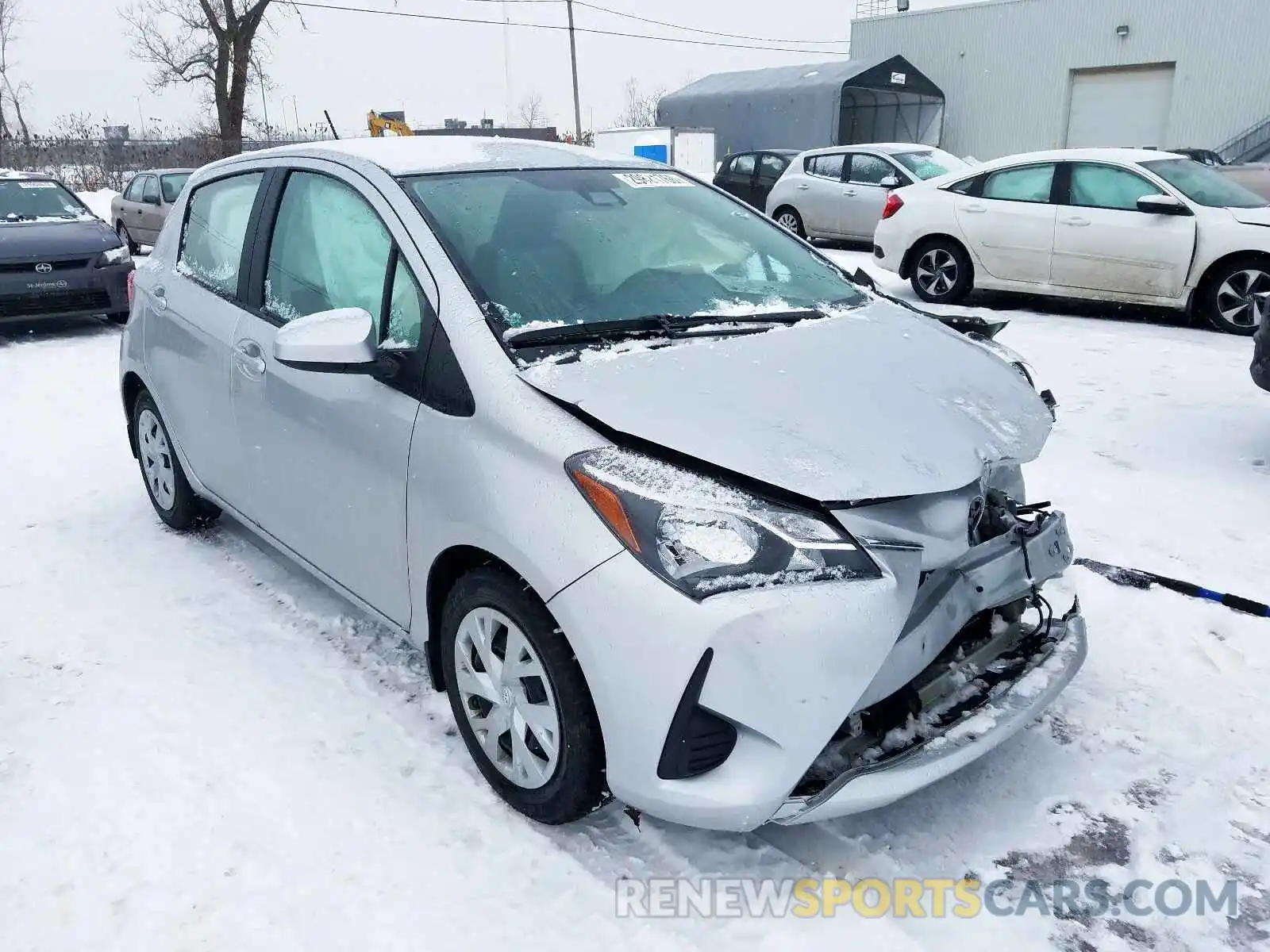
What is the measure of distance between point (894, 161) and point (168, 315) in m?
10.4

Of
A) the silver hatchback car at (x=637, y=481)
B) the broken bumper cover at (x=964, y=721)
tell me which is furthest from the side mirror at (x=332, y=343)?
the broken bumper cover at (x=964, y=721)

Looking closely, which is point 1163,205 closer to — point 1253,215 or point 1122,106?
point 1253,215

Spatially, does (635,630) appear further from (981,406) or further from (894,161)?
(894,161)

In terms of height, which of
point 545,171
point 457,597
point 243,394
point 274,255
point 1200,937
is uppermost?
point 545,171

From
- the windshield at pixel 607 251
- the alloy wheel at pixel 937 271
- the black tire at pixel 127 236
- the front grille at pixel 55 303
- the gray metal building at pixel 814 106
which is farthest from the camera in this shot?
the gray metal building at pixel 814 106

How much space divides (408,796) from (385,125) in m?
21.5

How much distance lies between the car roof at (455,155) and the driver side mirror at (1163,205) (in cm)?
582

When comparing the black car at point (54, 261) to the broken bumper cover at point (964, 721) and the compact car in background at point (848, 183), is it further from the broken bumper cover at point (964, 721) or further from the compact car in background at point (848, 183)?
the broken bumper cover at point (964, 721)

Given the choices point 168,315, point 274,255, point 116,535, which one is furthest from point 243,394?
point 116,535

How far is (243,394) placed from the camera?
3428mm

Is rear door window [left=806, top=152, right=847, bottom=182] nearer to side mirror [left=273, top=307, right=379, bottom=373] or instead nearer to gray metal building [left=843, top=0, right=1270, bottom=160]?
side mirror [left=273, top=307, right=379, bottom=373]

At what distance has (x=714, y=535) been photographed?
2.11 metres

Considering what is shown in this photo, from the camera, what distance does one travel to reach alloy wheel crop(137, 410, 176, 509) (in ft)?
14.4

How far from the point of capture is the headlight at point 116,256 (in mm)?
9227
